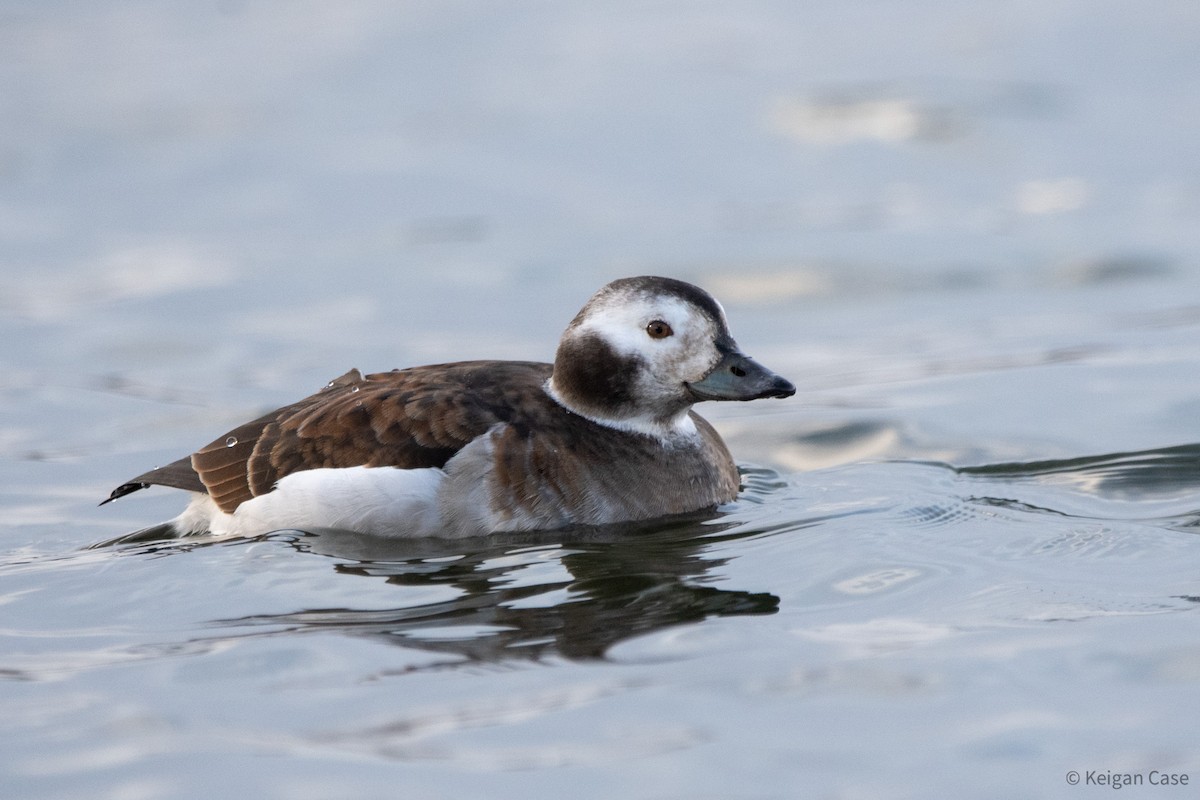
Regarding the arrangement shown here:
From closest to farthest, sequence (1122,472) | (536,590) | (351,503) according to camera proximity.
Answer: (536,590) < (351,503) < (1122,472)

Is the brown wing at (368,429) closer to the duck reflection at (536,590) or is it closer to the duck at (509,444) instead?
the duck at (509,444)

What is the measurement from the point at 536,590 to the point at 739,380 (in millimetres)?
1629

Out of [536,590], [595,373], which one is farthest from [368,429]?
[536,590]

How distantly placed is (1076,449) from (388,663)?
4754 mm

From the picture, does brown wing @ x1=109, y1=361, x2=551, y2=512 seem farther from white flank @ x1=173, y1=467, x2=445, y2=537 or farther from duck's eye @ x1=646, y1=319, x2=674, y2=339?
duck's eye @ x1=646, y1=319, x2=674, y2=339

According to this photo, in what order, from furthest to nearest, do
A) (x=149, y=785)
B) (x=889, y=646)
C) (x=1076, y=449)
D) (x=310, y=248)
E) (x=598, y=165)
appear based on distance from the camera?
1. (x=598, y=165)
2. (x=310, y=248)
3. (x=1076, y=449)
4. (x=889, y=646)
5. (x=149, y=785)

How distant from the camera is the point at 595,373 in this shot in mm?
8266

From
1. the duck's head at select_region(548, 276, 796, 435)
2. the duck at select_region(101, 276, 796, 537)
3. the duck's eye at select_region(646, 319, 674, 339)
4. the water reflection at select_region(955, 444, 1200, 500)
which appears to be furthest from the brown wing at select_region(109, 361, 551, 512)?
the water reflection at select_region(955, 444, 1200, 500)

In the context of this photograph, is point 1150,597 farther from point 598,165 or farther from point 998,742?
point 598,165

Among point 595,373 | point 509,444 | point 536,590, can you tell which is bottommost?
point 536,590

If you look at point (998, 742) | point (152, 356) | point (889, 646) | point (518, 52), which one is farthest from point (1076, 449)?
point (518, 52)

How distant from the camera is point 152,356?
12688mm

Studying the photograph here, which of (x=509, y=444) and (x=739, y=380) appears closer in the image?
(x=509, y=444)

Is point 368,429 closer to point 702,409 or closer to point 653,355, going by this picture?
point 653,355
